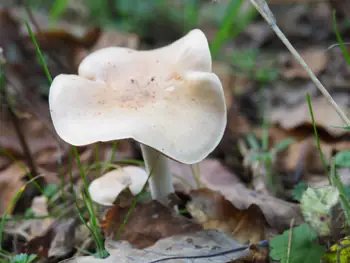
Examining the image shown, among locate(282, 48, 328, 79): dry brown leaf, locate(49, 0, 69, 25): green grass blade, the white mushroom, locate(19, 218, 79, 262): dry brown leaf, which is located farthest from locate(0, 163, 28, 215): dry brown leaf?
locate(282, 48, 328, 79): dry brown leaf

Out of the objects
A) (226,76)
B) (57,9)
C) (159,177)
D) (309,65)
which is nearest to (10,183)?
(159,177)

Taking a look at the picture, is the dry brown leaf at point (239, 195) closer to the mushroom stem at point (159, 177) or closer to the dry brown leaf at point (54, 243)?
the mushroom stem at point (159, 177)

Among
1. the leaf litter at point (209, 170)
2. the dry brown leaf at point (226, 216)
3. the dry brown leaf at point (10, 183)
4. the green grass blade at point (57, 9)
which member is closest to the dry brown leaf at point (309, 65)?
the leaf litter at point (209, 170)

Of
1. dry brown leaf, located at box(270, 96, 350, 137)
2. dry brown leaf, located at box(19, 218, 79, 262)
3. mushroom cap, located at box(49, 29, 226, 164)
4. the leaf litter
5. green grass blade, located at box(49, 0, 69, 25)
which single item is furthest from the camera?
green grass blade, located at box(49, 0, 69, 25)

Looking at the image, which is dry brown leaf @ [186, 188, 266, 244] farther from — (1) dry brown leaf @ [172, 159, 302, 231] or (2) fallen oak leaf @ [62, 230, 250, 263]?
(2) fallen oak leaf @ [62, 230, 250, 263]

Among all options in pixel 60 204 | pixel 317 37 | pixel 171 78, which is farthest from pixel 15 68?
pixel 317 37

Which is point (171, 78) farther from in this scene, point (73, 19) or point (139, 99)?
point (73, 19)

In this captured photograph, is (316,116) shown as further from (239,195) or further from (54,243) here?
(54,243)
